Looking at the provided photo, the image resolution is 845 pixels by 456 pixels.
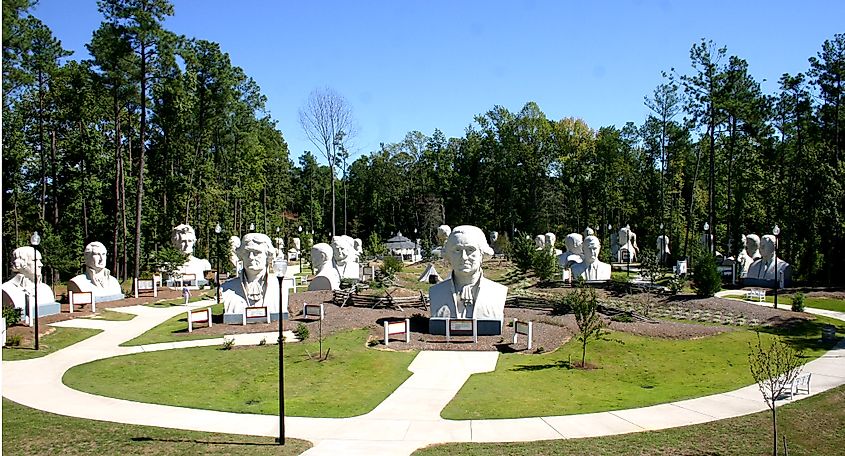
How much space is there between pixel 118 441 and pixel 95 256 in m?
21.5

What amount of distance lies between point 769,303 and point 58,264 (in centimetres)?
3935

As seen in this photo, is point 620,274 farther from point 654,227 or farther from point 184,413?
point 184,413

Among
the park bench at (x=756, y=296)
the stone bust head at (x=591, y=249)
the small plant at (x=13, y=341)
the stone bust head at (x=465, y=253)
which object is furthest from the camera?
the stone bust head at (x=591, y=249)

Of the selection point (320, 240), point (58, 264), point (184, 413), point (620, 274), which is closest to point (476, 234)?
point (184, 413)

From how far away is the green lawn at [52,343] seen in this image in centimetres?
2032

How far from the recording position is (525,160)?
72.0 metres

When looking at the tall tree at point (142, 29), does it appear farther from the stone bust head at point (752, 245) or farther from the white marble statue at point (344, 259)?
the stone bust head at point (752, 245)

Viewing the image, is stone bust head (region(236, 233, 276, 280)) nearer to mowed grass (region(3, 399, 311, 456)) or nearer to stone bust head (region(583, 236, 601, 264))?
mowed grass (region(3, 399, 311, 456))

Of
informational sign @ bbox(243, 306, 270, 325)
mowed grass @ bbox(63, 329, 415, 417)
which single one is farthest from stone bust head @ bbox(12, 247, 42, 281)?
mowed grass @ bbox(63, 329, 415, 417)

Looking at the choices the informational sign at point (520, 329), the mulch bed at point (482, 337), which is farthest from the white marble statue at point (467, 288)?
the mulch bed at point (482, 337)

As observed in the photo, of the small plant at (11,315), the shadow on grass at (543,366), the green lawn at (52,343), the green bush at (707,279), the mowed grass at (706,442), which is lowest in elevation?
the mowed grass at (706,442)

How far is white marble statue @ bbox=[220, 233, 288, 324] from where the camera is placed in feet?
81.9

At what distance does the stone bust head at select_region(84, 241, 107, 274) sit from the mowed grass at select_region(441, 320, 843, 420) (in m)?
21.8

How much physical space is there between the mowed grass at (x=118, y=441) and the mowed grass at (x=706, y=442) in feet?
10.6
